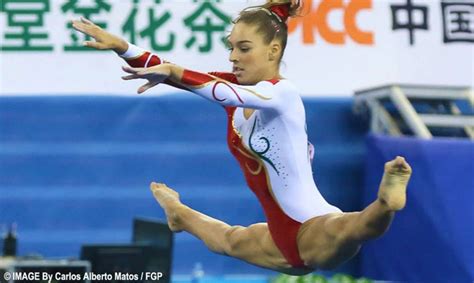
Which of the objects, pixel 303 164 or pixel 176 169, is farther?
pixel 176 169

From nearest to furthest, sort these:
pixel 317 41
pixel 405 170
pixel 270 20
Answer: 1. pixel 405 170
2. pixel 270 20
3. pixel 317 41

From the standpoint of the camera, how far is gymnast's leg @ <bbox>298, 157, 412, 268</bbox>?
109 inches

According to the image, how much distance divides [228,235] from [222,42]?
1.96m

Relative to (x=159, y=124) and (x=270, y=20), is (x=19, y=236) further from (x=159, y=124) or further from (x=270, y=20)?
(x=270, y=20)

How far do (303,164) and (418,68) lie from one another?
240 cm

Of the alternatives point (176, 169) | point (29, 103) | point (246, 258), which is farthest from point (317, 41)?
point (246, 258)

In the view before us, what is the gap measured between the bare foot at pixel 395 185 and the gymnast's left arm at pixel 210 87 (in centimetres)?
33

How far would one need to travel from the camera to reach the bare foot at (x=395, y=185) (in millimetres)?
2752

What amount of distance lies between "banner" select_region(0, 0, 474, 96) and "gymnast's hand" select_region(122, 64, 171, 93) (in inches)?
89.7

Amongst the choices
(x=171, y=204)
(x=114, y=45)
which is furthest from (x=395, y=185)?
(x=171, y=204)

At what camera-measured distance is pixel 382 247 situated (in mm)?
5316

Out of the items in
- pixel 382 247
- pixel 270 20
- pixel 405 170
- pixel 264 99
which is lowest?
pixel 382 247

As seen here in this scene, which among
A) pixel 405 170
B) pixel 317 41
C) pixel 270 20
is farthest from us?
pixel 317 41

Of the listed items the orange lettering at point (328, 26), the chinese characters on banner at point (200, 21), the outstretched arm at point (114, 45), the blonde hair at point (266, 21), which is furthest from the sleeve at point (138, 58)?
the orange lettering at point (328, 26)
